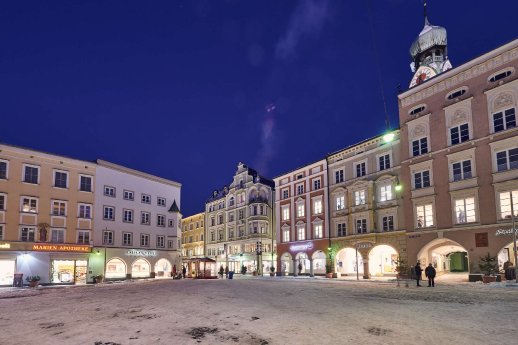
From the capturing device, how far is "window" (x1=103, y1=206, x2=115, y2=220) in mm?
49000

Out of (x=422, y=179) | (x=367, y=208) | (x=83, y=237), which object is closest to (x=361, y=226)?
(x=367, y=208)

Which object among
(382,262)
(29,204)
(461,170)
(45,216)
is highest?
(461,170)

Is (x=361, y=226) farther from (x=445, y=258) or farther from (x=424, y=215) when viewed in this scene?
(x=445, y=258)

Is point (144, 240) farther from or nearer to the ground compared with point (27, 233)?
nearer to the ground

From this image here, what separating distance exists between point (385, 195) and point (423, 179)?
17.8 ft

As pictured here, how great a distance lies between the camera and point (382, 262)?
4616cm

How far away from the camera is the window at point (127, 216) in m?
51.7

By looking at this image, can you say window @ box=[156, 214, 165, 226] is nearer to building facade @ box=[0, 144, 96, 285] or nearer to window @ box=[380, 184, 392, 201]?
building facade @ box=[0, 144, 96, 285]

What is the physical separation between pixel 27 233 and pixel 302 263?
3305 cm

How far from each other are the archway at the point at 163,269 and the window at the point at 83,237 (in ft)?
47.2

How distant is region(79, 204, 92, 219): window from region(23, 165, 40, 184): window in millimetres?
5975

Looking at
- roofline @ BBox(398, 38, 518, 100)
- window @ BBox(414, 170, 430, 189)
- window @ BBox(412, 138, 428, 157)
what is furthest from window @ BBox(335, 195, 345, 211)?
roofline @ BBox(398, 38, 518, 100)

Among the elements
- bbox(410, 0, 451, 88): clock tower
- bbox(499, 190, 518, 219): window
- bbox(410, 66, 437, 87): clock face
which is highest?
bbox(410, 0, 451, 88): clock tower

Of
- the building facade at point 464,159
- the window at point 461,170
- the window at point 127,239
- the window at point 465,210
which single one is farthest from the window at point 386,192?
the window at point 127,239
